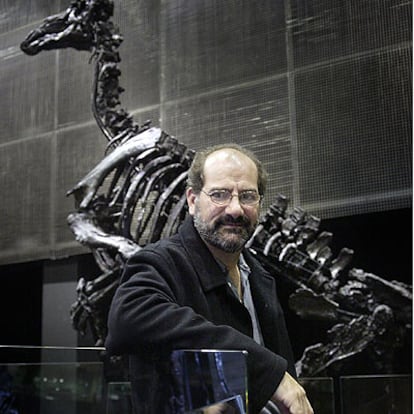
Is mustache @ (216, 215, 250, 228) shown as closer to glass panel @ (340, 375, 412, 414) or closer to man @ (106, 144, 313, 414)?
man @ (106, 144, 313, 414)

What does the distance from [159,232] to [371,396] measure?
1725mm

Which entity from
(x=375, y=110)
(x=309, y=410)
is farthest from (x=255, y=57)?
(x=309, y=410)

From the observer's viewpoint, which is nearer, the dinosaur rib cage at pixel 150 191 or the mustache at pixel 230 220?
the mustache at pixel 230 220

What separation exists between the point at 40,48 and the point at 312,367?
9.56 ft

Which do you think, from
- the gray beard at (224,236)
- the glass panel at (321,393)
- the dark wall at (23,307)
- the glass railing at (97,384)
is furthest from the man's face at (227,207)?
the dark wall at (23,307)

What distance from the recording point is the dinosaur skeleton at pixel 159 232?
3.63 metres

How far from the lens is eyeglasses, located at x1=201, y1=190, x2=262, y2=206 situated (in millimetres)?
1864

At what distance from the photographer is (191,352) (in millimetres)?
1309

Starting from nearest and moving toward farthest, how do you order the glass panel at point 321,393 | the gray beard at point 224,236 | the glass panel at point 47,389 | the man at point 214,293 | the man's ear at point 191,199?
the glass panel at point 47,389, the man at point 214,293, the gray beard at point 224,236, the man's ear at point 191,199, the glass panel at point 321,393

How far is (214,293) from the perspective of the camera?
70.6 inches

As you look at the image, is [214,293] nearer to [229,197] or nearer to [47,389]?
[229,197]

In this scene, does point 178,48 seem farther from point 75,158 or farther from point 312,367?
point 312,367

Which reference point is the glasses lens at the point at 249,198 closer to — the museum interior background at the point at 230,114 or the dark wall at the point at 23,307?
the museum interior background at the point at 230,114

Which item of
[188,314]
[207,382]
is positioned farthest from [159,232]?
[207,382]
